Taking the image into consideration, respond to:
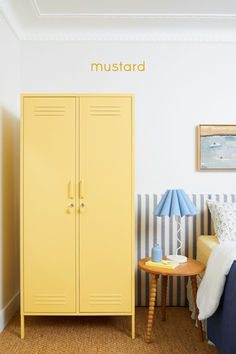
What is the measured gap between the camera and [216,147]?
312 cm

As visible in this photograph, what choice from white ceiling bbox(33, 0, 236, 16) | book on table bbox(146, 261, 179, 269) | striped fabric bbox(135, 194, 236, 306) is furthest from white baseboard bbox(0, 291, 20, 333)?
white ceiling bbox(33, 0, 236, 16)

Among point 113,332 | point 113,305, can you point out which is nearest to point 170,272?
point 113,305

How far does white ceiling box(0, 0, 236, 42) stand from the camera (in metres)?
2.71

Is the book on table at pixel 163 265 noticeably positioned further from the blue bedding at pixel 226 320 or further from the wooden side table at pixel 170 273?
the blue bedding at pixel 226 320

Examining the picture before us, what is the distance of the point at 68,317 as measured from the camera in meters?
2.82

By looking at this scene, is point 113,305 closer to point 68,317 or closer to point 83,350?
point 83,350

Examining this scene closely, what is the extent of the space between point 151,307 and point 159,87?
2017mm

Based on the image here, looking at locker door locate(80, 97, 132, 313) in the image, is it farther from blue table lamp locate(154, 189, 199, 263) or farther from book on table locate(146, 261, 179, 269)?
blue table lamp locate(154, 189, 199, 263)

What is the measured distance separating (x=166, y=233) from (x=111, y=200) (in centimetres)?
86

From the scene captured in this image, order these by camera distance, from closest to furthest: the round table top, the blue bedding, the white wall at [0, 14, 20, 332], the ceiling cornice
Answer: the blue bedding → the round table top → the white wall at [0, 14, 20, 332] → the ceiling cornice

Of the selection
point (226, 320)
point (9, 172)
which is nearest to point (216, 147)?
point (226, 320)

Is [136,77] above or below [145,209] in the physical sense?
above

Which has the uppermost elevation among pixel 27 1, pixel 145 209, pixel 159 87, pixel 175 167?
pixel 27 1

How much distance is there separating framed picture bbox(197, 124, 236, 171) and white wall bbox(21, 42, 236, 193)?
0.23 ft
